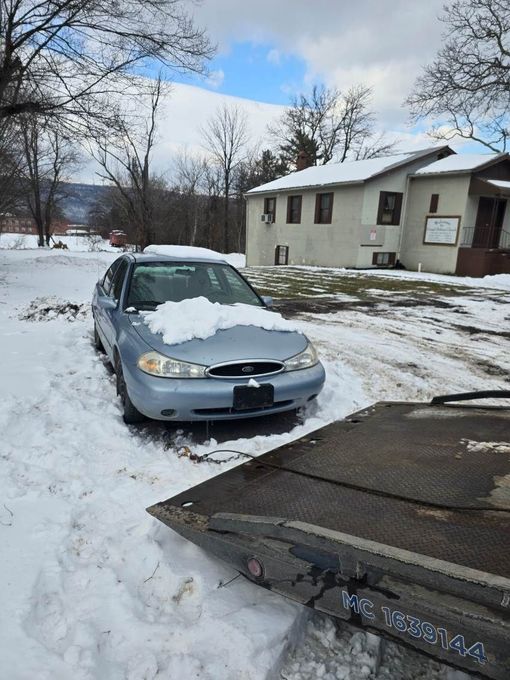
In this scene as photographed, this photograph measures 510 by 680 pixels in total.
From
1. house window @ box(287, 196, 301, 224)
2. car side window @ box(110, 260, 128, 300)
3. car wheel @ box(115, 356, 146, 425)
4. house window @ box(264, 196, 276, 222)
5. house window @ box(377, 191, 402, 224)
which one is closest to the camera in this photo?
car wheel @ box(115, 356, 146, 425)

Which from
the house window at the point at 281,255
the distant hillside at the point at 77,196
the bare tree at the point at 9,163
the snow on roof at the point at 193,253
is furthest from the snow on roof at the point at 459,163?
the distant hillside at the point at 77,196

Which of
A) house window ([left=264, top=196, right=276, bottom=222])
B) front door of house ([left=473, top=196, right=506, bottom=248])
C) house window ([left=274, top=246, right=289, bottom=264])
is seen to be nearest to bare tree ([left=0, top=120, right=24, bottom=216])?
house window ([left=274, top=246, right=289, bottom=264])

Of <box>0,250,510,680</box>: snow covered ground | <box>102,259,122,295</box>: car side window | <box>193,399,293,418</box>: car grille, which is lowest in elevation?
<box>0,250,510,680</box>: snow covered ground

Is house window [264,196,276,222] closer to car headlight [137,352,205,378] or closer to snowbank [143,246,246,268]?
snowbank [143,246,246,268]

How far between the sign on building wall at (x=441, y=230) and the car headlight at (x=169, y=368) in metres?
20.2

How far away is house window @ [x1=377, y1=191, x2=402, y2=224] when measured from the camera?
2214 centimetres

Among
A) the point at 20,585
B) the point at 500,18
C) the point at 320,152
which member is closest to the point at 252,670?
the point at 20,585

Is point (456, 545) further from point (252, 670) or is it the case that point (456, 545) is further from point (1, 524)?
point (1, 524)

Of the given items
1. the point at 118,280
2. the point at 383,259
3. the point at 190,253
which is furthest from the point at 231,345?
the point at 383,259

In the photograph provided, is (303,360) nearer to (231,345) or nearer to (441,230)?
(231,345)

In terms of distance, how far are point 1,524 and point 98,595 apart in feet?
2.46

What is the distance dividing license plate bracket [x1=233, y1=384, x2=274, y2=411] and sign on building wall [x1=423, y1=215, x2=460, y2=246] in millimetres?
19957

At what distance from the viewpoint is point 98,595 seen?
1952 millimetres

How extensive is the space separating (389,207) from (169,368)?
21704mm
